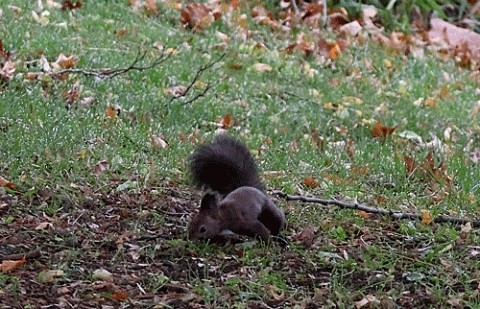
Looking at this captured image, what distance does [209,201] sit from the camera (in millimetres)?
3762

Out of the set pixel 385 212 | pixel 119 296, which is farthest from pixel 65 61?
pixel 119 296

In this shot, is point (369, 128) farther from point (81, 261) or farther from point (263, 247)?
point (81, 261)

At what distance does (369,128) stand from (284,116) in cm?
60

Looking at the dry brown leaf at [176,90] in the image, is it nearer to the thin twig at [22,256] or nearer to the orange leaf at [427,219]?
the orange leaf at [427,219]

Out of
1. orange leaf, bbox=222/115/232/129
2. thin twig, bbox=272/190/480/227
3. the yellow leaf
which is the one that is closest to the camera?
thin twig, bbox=272/190/480/227

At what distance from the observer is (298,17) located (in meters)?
10.2

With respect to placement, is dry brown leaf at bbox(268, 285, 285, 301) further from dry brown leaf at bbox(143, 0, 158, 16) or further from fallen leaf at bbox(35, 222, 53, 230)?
dry brown leaf at bbox(143, 0, 158, 16)

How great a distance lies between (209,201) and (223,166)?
267 millimetres

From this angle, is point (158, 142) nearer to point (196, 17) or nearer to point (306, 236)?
point (306, 236)

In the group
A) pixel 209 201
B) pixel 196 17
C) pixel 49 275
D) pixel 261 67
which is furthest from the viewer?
pixel 196 17

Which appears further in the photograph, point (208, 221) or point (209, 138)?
point (209, 138)

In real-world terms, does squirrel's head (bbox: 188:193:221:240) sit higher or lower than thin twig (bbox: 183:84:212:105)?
higher

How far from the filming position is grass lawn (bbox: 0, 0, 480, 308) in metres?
3.54

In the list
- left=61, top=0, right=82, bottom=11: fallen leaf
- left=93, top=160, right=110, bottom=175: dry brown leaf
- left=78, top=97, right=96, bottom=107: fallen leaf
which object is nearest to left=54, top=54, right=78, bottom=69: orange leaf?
left=78, top=97, right=96, bottom=107: fallen leaf
